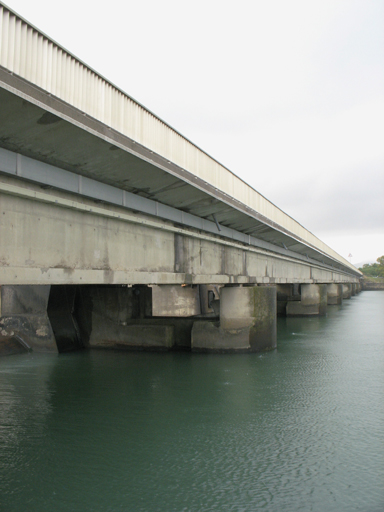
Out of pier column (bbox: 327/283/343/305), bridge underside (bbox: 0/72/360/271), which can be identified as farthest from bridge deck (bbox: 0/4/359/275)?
pier column (bbox: 327/283/343/305)

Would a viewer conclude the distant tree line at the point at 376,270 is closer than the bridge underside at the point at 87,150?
No

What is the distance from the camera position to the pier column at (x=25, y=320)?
55.0 ft

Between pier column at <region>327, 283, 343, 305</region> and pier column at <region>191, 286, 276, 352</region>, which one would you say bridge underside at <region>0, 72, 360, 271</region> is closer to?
pier column at <region>191, 286, 276, 352</region>

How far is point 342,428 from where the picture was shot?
8.16 metres

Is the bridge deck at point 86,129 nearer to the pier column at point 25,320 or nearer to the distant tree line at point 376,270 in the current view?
the pier column at point 25,320

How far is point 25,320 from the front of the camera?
56.2 feet

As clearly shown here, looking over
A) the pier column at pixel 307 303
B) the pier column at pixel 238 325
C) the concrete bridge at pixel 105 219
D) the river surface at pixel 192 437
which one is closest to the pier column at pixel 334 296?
the pier column at pixel 307 303

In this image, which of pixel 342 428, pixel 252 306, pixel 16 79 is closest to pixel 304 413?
pixel 342 428

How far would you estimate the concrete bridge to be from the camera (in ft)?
19.9

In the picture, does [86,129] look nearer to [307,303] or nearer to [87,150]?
[87,150]

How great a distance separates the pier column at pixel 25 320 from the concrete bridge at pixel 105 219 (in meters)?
0.04

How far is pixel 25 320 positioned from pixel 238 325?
8.00 metres

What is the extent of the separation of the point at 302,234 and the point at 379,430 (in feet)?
51.4

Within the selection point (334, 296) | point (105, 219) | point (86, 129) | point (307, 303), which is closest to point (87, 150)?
point (86, 129)
